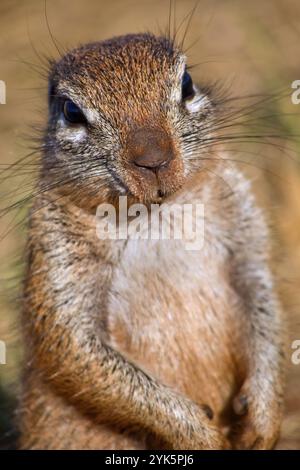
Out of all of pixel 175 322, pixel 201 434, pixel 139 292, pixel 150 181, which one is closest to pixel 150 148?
pixel 150 181

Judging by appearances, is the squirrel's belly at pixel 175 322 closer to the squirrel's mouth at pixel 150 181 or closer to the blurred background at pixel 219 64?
the squirrel's mouth at pixel 150 181

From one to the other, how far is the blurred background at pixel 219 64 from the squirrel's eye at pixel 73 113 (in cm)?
209

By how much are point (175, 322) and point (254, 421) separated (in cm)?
72

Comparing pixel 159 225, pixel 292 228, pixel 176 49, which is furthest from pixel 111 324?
pixel 292 228

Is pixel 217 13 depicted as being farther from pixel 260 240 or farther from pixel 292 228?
pixel 260 240

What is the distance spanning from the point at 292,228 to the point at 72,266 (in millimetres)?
3386

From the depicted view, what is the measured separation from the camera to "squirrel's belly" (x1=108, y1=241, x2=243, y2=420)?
4746 millimetres

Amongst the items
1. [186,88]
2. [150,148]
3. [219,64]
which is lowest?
[150,148]

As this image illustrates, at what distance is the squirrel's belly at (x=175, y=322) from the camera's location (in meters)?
4.75

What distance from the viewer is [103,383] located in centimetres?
460
